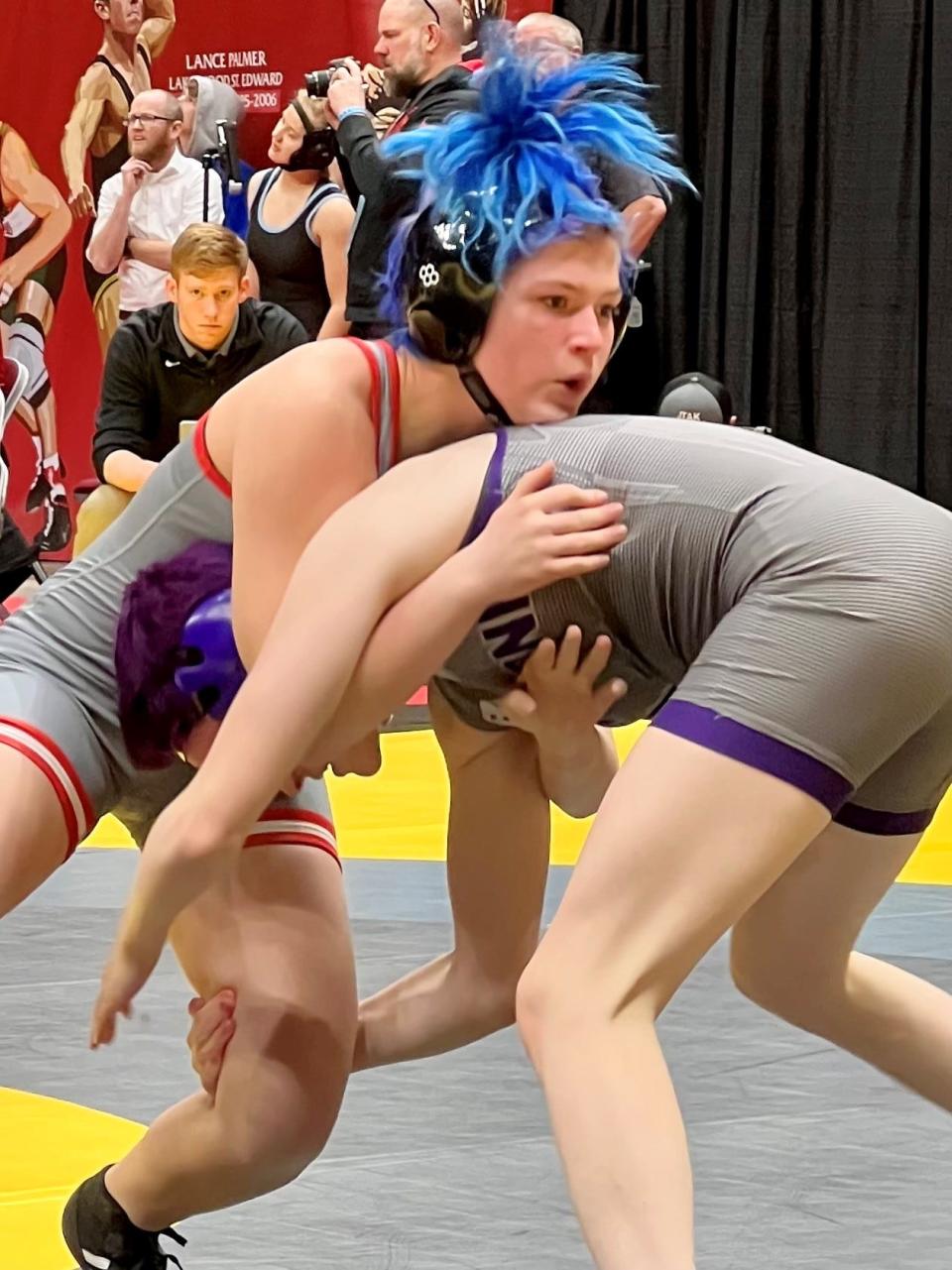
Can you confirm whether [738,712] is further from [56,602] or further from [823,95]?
[823,95]

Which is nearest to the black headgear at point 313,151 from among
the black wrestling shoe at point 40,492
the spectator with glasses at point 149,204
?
the spectator with glasses at point 149,204

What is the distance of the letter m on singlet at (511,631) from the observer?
1863 millimetres

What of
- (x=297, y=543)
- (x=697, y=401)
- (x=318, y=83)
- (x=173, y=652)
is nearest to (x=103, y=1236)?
(x=173, y=652)

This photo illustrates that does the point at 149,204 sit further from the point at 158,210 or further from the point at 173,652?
the point at 173,652

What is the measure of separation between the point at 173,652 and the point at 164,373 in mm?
3678

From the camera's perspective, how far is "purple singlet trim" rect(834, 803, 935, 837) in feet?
6.55

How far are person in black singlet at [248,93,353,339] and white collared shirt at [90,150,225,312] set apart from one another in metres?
1.29

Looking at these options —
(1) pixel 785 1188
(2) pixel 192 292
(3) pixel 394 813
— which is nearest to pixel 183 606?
(1) pixel 785 1188

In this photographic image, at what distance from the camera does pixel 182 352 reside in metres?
5.73

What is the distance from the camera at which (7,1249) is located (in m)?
2.39

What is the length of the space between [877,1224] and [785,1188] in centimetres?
15

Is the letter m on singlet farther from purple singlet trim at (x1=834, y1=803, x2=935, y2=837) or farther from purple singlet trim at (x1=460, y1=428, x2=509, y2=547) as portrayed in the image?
purple singlet trim at (x1=834, y1=803, x2=935, y2=837)

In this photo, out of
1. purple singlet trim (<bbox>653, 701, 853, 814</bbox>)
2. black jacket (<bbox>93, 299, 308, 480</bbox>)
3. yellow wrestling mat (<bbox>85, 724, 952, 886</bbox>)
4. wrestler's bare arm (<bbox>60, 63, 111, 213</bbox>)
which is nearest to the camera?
purple singlet trim (<bbox>653, 701, 853, 814</bbox>)

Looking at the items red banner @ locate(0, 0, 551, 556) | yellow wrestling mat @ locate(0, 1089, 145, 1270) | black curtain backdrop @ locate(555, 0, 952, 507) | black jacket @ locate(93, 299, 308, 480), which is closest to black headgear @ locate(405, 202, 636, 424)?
yellow wrestling mat @ locate(0, 1089, 145, 1270)
